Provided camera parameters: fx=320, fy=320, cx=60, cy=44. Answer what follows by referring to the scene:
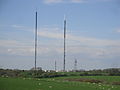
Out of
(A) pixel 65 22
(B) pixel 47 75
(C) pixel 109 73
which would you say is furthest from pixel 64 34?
(B) pixel 47 75

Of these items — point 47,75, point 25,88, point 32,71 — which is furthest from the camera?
point 32,71

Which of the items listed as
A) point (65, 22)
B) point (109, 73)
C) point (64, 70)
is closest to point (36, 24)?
point (65, 22)

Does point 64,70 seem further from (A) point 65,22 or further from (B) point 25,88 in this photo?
(B) point 25,88

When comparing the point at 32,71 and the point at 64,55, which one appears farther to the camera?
the point at 64,55

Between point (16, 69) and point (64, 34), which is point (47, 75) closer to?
point (16, 69)

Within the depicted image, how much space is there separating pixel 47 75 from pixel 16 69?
23.3 feet

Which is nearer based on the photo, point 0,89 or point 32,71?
point 0,89

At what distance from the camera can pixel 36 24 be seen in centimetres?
5341

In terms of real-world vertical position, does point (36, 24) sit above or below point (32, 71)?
above

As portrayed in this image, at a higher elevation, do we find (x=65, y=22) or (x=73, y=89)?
(x=65, y=22)

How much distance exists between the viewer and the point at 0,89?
1630cm

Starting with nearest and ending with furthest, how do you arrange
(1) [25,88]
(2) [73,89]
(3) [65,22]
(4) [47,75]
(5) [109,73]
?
(1) [25,88] → (2) [73,89] → (4) [47,75] → (5) [109,73] → (3) [65,22]

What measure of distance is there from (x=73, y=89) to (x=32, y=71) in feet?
99.9

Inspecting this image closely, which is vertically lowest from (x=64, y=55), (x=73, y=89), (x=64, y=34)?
(x=73, y=89)
